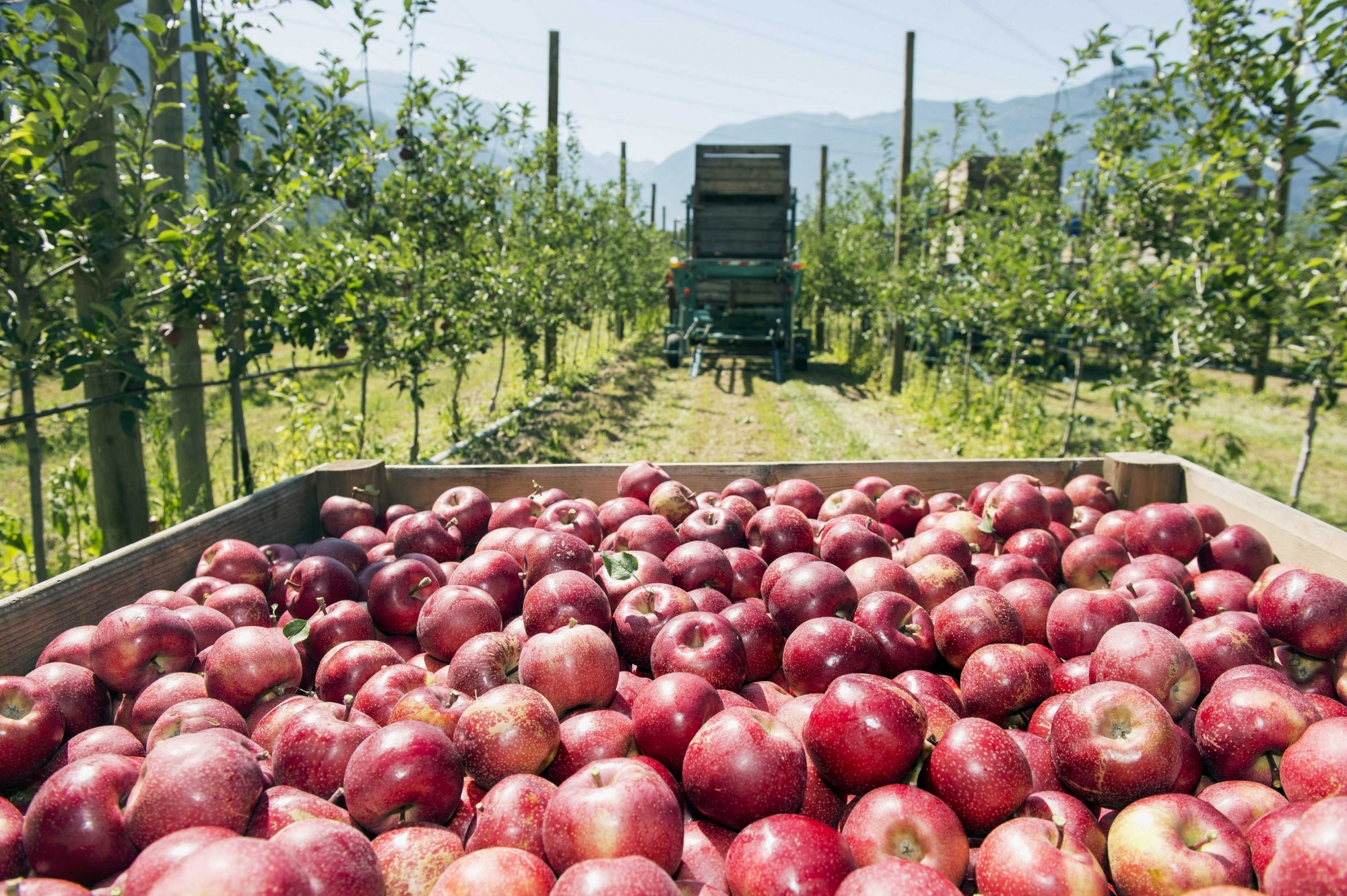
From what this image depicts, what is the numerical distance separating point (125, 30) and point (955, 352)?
10701mm

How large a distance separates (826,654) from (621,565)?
2.23ft

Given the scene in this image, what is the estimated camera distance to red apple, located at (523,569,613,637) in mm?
2164

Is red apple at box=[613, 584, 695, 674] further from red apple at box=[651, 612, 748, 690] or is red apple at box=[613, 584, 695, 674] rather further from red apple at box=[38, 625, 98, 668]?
red apple at box=[38, 625, 98, 668]

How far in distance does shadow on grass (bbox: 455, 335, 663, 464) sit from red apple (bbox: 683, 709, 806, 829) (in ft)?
21.3

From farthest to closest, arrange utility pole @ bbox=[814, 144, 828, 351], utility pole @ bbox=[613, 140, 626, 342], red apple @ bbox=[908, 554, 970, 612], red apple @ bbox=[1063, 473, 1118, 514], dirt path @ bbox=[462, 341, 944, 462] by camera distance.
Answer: utility pole @ bbox=[814, 144, 828, 351] < utility pole @ bbox=[613, 140, 626, 342] < dirt path @ bbox=[462, 341, 944, 462] < red apple @ bbox=[1063, 473, 1118, 514] < red apple @ bbox=[908, 554, 970, 612]

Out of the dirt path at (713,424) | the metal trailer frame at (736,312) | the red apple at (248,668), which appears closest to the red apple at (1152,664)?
the red apple at (248,668)

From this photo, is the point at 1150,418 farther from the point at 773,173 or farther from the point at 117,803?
the point at 773,173

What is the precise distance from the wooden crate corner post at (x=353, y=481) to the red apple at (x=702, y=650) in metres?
1.76

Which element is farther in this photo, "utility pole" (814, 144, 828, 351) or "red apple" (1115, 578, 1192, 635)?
"utility pole" (814, 144, 828, 351)

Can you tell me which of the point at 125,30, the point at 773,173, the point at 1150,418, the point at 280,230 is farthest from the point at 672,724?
the point at 773,173

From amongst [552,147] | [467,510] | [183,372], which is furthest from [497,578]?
[552,147]

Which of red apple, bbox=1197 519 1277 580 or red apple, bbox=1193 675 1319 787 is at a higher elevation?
red apple, bbox=1197 519 1277 580

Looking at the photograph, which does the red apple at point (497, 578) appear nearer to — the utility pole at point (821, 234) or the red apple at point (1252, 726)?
the red apple at point (1252, 726)

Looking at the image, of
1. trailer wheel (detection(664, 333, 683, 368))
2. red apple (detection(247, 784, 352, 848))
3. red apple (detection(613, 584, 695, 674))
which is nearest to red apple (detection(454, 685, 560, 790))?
red apple (detection(247, 784, 352, 848))
